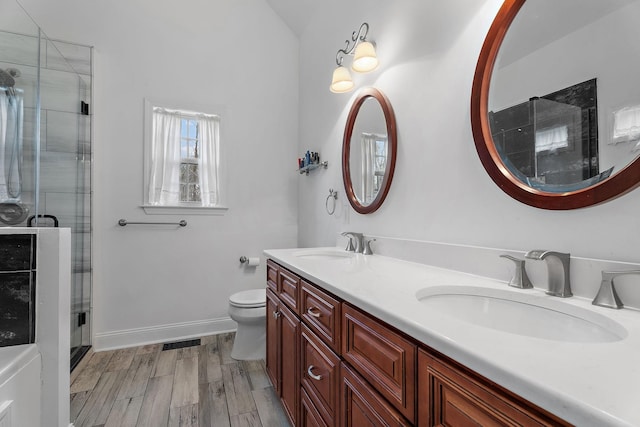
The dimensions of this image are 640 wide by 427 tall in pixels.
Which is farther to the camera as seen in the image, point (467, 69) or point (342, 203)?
point (342, 203)

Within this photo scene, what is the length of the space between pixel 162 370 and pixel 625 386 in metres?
2.47

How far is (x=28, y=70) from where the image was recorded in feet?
6.26

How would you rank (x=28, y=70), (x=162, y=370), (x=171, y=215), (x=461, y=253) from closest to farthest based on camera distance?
(x=461, y=253)
(x=28, y=70)
(x=162, y=370)
(x=171, y=215)

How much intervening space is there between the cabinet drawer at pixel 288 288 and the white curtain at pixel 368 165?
2.33 ft

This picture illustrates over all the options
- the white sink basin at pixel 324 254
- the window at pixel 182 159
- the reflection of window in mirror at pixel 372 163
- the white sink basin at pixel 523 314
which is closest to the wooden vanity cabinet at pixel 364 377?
the white sink basin at pixel 523 314

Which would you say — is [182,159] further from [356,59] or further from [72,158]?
[356,59]

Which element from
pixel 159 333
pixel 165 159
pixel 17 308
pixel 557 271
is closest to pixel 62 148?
pixel 165 159

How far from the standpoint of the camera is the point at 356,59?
5.79 feet

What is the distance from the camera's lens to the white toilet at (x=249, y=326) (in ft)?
7.30

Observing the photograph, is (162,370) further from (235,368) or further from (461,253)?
(461,253)

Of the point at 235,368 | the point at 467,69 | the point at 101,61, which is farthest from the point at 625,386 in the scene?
the point at 101,61

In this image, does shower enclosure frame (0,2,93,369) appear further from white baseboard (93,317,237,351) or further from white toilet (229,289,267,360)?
white toilet (229,289,267,360)

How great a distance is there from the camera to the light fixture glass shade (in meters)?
1.98

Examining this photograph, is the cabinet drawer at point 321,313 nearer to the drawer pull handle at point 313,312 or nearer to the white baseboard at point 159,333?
the drawer pull handle at point 313,312
